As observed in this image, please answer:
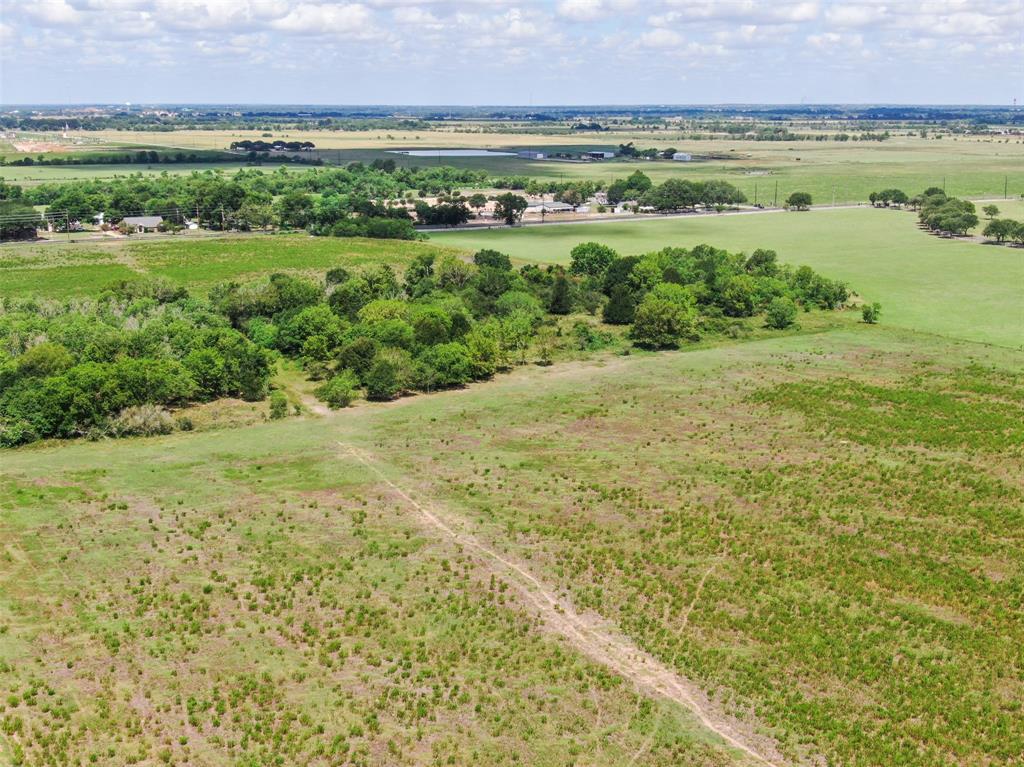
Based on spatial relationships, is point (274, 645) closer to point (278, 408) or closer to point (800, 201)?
point (278, 408)

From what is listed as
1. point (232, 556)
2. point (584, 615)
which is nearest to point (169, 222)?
point (232, 556)

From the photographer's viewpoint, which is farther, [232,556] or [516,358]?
[516,358]

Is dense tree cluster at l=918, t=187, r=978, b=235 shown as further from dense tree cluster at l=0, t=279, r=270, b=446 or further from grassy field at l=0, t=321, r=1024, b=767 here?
dense tree cluster at l=0, t=279, r=270, b=446

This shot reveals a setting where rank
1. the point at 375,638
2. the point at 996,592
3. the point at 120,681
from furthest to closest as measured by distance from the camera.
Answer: the point at 996,592, the point at 375,638, the point at 120,681

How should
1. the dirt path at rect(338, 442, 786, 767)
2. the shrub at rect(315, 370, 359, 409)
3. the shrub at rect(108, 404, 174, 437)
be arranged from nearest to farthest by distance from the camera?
the dirt path at rect(338, 442, 786, 767)
the shrub at rect(108, 404, 174, 437)
the shrub at rect(315, 370, 359, 409)

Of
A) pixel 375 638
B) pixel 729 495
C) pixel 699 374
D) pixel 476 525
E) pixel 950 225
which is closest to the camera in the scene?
pixel 375 638

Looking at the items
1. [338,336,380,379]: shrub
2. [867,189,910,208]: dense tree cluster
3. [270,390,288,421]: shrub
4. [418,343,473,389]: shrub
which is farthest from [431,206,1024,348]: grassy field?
[270,390,288,421]: shrub

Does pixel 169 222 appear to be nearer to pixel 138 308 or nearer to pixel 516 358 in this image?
pixel 138 308
